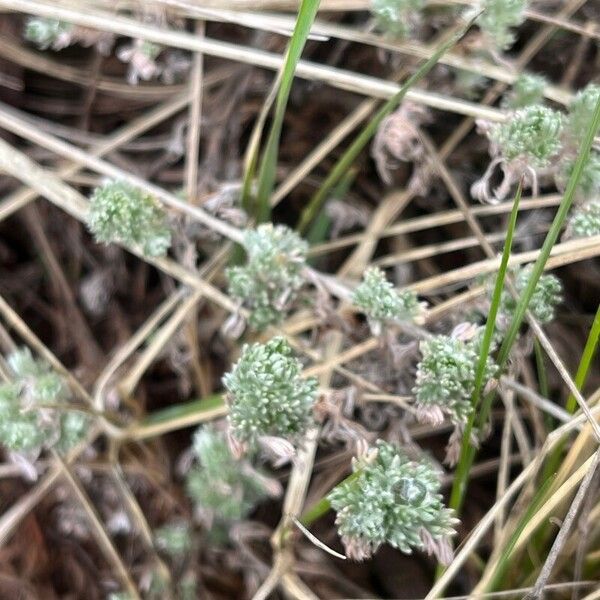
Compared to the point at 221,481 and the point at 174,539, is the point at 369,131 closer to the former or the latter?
the point at 221,481

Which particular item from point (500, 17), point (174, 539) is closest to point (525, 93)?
point (500, 17)

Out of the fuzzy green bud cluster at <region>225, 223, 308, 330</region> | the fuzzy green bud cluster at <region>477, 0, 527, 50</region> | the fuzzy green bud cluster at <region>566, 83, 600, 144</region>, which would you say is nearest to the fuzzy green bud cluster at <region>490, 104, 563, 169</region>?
the fuzzy green bud cluster at <region>566, 83, 600, 144</region>

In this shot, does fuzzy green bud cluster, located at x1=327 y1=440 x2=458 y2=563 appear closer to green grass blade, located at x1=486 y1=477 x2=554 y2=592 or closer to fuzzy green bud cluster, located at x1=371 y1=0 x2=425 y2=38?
green grass blade, located at x1=486 y1=477 x2=554 y2=592

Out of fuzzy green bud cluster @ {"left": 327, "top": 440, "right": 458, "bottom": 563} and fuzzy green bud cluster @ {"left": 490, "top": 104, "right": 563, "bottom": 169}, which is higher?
fuzzy green bud cluster @ {"left": 490, "top": 104, "right": 563, "bottom": 169}

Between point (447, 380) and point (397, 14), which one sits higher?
point (397, 14)

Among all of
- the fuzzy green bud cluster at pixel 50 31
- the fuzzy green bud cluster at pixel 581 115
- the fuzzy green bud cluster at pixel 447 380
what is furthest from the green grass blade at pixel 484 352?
the fuzzy green bud cluster at pixel 50 31
